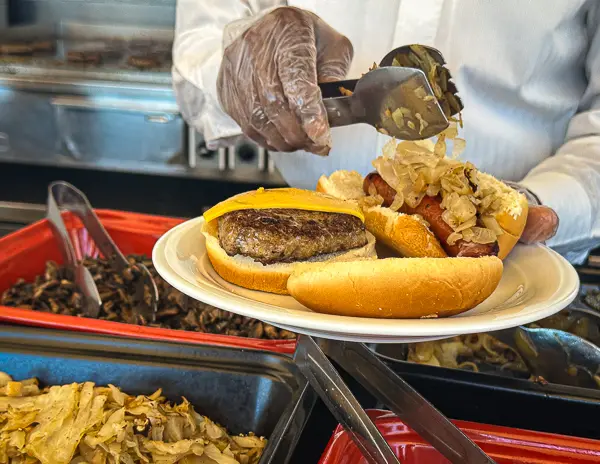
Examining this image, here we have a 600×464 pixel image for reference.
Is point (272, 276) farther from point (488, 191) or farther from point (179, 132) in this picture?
point (179, 132)

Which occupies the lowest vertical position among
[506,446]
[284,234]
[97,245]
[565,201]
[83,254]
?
[83,254]

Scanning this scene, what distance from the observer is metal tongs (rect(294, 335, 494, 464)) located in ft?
2.97

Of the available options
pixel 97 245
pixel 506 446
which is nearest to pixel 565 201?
pixel 506 446

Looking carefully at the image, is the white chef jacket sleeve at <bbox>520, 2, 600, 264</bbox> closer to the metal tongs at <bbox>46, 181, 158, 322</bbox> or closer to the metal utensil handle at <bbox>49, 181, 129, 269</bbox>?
the metal tongs at <bbox>46, 181, 158, 322</bbox>

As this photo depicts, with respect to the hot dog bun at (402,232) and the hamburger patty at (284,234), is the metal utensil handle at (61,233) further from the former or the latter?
the hot dog bun at (402,232)

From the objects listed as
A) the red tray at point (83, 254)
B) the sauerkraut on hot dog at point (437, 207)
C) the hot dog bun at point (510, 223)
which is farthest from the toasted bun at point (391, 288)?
the red tray at point (83, 254)

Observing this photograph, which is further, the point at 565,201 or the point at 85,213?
the point at 85,213

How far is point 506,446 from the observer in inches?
41.8

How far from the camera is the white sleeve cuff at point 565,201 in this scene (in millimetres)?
1662

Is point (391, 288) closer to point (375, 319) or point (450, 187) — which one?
point (375, 319)

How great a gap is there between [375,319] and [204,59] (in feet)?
4.47

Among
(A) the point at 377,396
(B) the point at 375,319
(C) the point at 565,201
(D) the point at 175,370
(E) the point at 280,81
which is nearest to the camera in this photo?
(B) the point at 375,319

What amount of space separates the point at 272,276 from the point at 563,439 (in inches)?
23.4

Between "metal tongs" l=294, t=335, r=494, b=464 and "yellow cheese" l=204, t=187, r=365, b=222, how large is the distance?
0.26 meters
